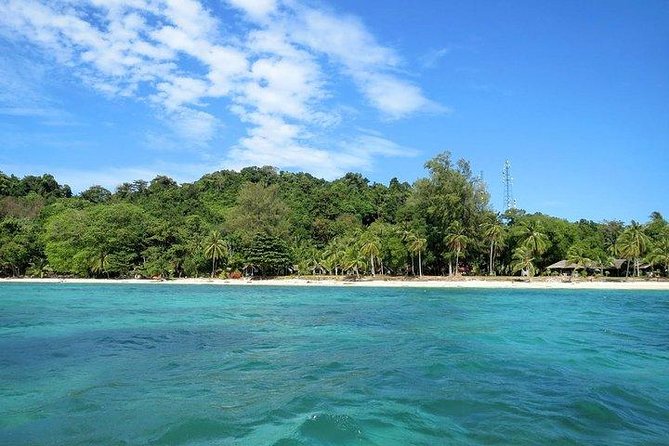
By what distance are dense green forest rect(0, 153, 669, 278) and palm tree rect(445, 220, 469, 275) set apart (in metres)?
0.17

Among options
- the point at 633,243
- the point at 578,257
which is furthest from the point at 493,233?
the point at 633,243

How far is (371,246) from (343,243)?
405 inches

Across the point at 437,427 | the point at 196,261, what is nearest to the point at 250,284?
the point at 196,261

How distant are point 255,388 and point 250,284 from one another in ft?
204

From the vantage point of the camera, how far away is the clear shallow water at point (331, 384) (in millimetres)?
8125

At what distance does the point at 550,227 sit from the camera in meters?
78.8

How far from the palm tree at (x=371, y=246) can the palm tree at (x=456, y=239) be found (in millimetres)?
10117

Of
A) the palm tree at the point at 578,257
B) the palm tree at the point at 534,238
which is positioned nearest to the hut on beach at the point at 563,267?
the palm tree at the point at 578,257

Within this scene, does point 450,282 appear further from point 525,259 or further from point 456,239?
point 525,259

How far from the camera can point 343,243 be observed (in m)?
83.8

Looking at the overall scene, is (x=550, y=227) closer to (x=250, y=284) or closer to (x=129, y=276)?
(x=250, y=284)

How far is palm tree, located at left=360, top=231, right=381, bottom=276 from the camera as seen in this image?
7444 centimetres

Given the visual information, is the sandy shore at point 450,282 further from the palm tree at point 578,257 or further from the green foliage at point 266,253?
the palm tree at point 578,257

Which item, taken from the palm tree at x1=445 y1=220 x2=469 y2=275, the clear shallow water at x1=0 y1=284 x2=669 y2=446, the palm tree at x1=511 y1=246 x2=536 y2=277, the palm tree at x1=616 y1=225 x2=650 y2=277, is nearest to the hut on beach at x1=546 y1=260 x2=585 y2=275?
the palm tree at x1=511 y1=246 x2=536 y2=277
